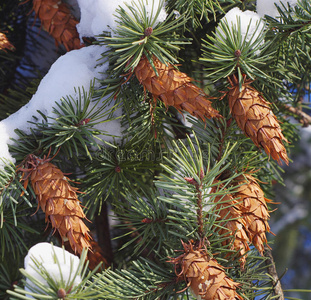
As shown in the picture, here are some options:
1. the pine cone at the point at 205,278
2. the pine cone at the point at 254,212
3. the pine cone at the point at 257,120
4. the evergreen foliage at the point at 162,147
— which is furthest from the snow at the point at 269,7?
the pine cone at the point at 205,278

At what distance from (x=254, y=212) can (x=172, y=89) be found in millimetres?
215

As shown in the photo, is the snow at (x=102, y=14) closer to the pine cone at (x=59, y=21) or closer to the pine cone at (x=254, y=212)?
the pine cone at (x=59, y=21)

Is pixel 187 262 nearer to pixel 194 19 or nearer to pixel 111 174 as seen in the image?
pixel 111 174

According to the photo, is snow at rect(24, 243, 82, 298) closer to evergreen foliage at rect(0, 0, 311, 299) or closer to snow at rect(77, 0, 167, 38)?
evergreen foliage at rect(0, 0, 311, 299)

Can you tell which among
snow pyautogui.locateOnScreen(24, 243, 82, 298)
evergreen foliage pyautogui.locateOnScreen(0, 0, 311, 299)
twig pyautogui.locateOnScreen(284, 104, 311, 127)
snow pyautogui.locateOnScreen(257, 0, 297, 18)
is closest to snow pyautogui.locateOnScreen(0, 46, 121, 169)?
evergreen foliage pyautogui.locateOnScreen(0, 0, 311, 299)

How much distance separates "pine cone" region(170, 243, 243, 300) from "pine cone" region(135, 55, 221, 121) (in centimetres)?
19

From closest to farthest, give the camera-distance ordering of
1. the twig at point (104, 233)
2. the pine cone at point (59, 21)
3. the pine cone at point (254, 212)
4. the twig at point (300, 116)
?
1. the pine cone at point (254, 212)
2. the pine cone at point (59, 21)
3. the twig at point (104, 233)
4. the twig at point (300, 116)

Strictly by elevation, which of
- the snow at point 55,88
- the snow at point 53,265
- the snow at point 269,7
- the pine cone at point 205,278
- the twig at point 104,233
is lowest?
the twig at point 104,233

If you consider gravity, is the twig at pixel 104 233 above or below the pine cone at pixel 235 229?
below

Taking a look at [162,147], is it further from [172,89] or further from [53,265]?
[53,265]

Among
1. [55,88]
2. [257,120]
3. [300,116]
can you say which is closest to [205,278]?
[257,120]

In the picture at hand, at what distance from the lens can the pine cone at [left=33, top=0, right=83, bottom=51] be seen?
26.6 inches

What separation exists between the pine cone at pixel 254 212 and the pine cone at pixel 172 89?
123 millimetres

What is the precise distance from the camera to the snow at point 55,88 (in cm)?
59
